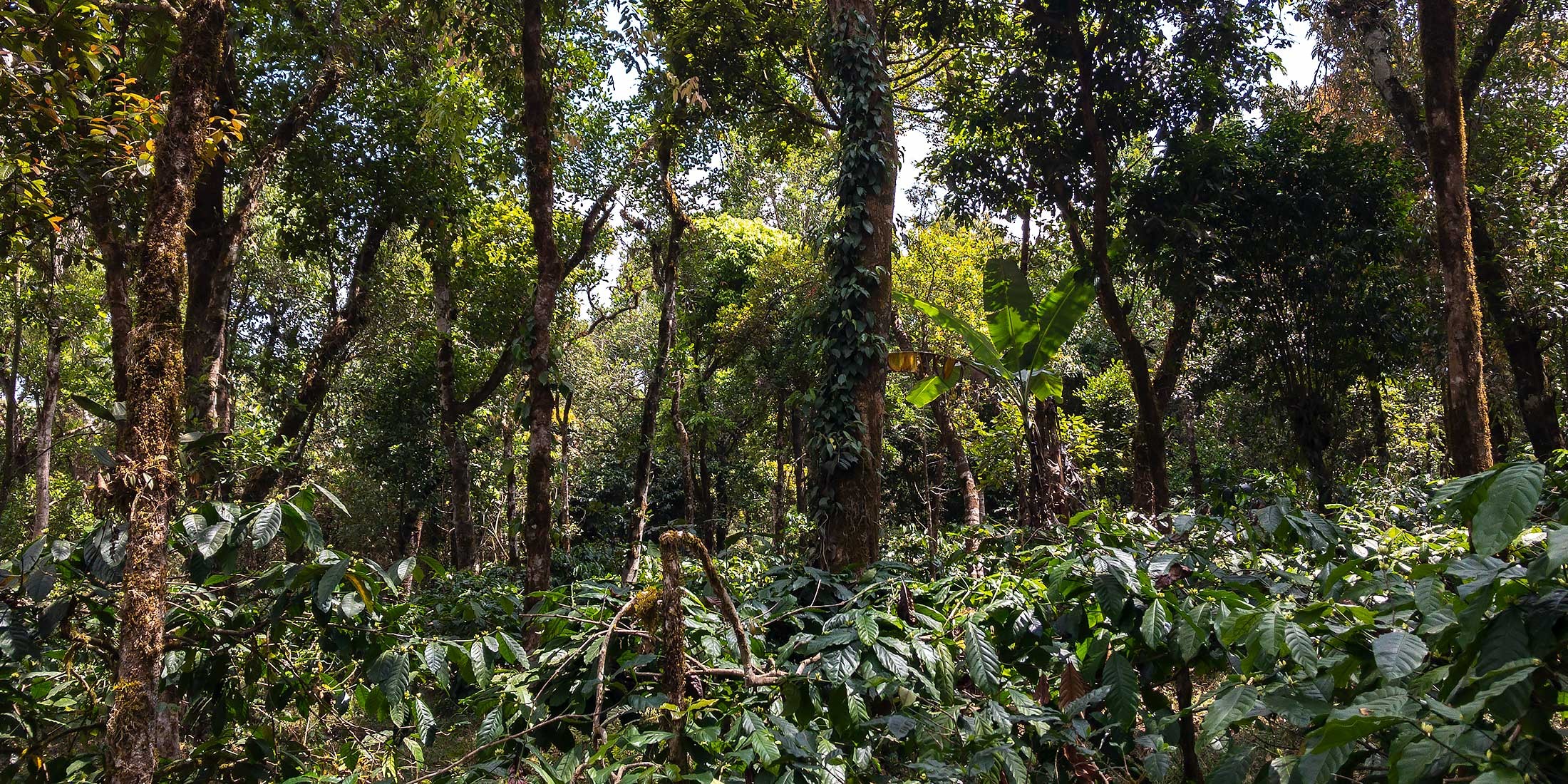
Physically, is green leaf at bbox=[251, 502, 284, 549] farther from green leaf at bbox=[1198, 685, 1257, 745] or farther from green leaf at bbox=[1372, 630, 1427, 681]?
green leaf at bbox=[1372, 630, 1427, 681]

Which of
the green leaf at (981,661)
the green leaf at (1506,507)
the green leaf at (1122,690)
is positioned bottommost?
the green leaf at (1122,690)

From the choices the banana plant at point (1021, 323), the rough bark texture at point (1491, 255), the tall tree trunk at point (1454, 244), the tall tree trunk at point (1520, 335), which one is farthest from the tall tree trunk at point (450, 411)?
the tall tree trunk at point (1520, 335)

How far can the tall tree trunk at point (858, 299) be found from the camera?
539 centimetres

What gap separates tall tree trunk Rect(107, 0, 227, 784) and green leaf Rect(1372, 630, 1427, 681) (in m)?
2.71

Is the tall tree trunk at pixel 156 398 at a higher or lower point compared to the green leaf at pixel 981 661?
higher

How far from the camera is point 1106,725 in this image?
2.25 m

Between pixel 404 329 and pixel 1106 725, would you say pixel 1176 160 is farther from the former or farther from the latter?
pixel 404 329

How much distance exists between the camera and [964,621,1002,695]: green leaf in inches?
86.1

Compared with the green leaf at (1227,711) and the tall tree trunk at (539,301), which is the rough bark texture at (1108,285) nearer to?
the tall tree trunk at (539,301)

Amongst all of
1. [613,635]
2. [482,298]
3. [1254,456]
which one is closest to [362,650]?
[613,635]

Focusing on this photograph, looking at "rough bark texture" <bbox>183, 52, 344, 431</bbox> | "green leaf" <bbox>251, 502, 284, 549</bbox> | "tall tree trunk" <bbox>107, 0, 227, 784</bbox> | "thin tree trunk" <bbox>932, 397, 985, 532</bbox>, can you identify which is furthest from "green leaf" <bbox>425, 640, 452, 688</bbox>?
"thin tree trunk" <bbox>932, 397, 985, 532</bbox>

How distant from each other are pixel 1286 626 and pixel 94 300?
52.9ft

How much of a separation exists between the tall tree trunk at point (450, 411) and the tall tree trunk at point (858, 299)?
6370mm

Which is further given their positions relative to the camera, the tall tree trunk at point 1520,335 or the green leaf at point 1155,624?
the tall tree trunk at point 1520,335
